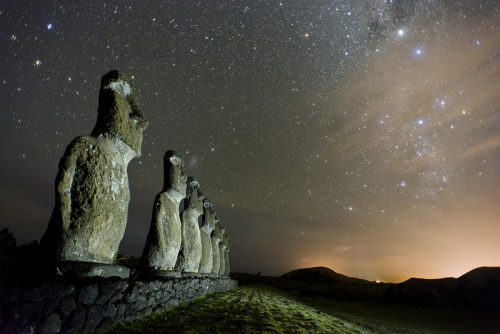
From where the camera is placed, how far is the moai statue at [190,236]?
33.9 feet

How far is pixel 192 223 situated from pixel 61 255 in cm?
697

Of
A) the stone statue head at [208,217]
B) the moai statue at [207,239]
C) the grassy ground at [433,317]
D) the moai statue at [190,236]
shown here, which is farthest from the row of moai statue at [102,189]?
the grassy ground at [433,317]

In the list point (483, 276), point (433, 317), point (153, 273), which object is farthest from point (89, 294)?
point (483, 276)

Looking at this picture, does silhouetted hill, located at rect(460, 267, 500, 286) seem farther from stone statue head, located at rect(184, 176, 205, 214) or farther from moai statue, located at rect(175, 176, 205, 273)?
moai statue, located at rect(175, 176, 205, 273)

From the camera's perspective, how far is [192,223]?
11312 millimetres

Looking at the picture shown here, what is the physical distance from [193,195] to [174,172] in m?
2.88

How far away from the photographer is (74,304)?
3801 millimetres

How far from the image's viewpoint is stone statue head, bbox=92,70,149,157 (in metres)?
5.62

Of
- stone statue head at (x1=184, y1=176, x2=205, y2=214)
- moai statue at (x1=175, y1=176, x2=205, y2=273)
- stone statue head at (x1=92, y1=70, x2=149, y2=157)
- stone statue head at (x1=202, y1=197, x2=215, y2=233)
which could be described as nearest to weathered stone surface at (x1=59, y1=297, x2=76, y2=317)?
stone statue head at (x1=92, y1=70, x2=149, y2=157)

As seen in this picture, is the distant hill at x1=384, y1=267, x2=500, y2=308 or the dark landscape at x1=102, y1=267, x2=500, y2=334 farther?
the distant hill at x1=384, y1=267, x2=500, y2=308

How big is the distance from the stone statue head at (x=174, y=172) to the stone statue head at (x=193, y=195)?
2314 mm

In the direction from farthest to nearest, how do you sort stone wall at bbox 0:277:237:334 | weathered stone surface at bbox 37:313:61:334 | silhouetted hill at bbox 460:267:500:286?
silhouetted hill at bbox 460:267:500:286 < weathered stone surface at bbox 37:313:61:334 < stone wall at bbox 0:277:237:334

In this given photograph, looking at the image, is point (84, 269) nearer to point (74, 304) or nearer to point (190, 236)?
point (74, 304)

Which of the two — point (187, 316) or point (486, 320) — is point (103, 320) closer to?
point (187, 316)
